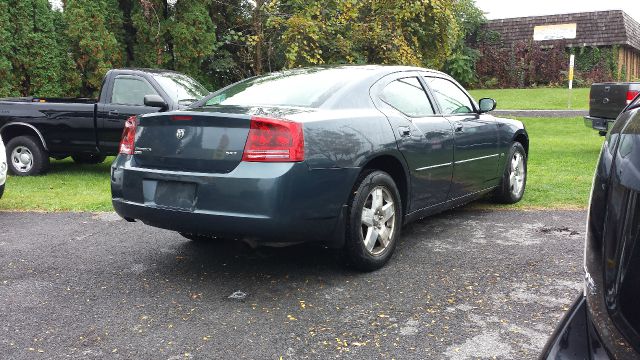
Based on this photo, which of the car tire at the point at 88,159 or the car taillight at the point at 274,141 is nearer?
the car taillight at the point at 274,141

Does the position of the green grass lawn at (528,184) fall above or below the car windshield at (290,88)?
below

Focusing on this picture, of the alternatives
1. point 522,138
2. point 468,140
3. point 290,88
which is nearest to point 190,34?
point 522,138

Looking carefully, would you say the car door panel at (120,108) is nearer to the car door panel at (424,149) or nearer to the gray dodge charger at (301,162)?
the gray dodge charger at (301,162)

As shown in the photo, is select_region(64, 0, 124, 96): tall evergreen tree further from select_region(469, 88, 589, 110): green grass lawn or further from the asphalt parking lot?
select_region(469, 88, 589, 110): green grass lawn

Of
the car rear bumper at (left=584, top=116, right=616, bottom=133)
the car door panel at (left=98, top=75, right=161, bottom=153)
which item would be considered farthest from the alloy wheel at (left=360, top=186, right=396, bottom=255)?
the car rear bumper at (left=584, top=116, right=616, bottom=133)

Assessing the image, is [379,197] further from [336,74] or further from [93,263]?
[93,263]

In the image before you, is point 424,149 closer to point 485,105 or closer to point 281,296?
point 485,105

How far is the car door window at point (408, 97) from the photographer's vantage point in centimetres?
492

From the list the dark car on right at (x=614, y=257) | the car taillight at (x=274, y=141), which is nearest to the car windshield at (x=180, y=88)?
the car taillight at (x=274, y=141)

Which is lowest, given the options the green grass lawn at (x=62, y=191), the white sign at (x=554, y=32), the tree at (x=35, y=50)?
the green grass lawn at (x=62, y=191)

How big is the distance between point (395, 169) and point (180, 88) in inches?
223

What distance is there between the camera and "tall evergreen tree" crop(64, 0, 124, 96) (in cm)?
1662

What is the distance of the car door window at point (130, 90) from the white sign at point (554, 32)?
2960 cm

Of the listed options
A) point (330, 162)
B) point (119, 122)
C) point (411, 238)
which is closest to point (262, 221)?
point (330, 162)
